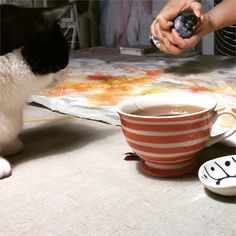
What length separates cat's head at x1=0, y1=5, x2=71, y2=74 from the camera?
0.57 meters

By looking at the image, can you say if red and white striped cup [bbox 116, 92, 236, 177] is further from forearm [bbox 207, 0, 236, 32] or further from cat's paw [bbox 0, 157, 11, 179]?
forearm [bbox 207, 0, 236, 32]

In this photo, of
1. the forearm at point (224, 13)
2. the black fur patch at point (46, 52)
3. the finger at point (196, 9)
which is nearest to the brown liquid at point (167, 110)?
the black fur patch at point (46, 52)

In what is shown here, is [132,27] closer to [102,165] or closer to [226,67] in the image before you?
[226,67]

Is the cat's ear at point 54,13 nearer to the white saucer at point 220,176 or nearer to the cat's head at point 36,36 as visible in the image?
the cat's head at point 36,36

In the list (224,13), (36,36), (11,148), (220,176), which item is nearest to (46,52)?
(36,36)

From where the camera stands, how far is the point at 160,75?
1.17 meters

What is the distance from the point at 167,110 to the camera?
54cm

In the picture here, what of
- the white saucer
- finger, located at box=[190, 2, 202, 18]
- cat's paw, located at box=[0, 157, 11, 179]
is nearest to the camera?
the white saucer

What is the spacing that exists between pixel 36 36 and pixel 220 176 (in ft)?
1.13

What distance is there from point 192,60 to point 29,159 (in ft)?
3.26

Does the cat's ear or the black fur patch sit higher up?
the cat's ear

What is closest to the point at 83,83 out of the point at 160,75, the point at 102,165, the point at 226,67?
the point at 160,75

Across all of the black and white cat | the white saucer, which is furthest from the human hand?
the white saucer

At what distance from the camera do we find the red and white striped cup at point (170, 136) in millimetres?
469
